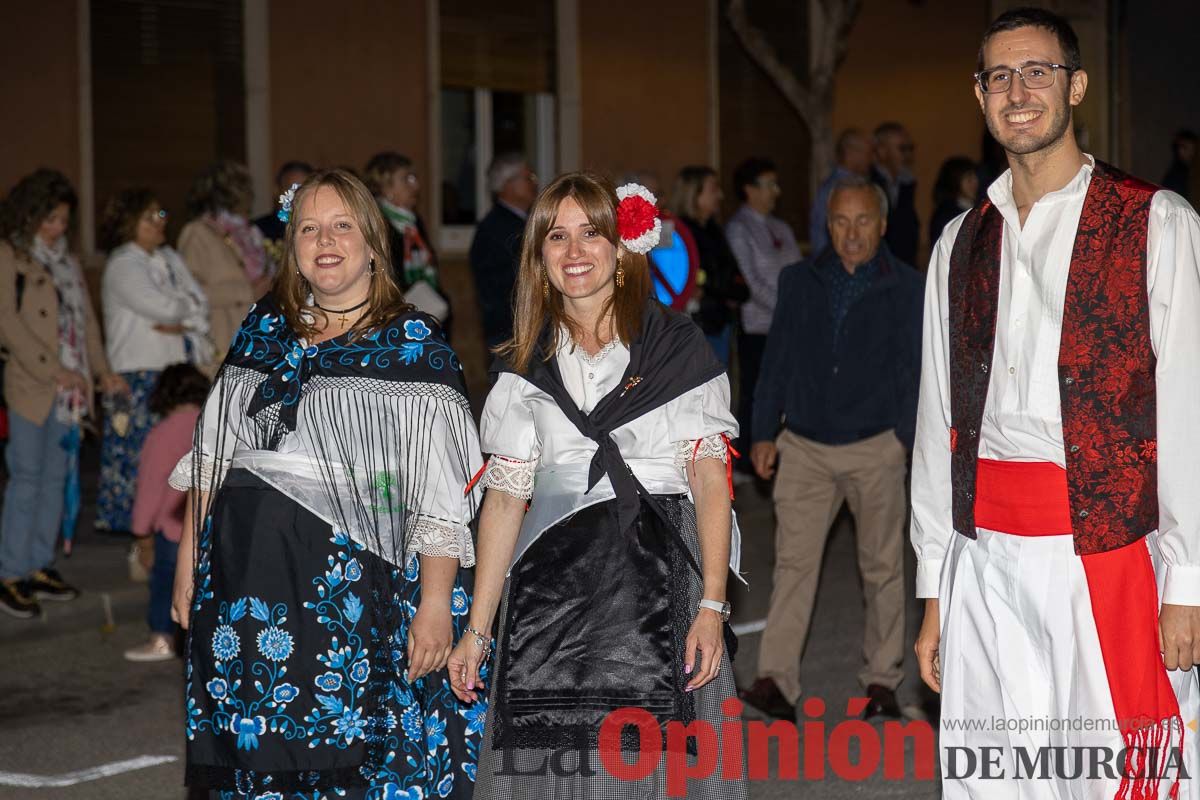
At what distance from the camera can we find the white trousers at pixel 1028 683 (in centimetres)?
372

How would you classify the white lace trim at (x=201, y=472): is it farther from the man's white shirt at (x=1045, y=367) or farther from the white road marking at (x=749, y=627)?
the white road marking at (x=749, y=627)

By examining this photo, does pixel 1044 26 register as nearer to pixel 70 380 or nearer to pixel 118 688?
pixel 118 688

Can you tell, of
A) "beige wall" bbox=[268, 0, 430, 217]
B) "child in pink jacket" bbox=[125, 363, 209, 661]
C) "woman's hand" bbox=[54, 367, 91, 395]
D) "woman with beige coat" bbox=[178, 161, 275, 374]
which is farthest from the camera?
"beige wall" bbox=[268, 0, 430, 217]

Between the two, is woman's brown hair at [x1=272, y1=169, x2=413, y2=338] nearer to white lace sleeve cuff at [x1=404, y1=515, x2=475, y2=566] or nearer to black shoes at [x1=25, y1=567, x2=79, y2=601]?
white lace sleeve cuff at [x1=404, y1=515, x2=475, y2=566]

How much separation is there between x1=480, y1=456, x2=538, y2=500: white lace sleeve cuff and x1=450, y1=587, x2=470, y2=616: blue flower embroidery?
0.37 metres

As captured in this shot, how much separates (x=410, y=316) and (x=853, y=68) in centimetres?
1576

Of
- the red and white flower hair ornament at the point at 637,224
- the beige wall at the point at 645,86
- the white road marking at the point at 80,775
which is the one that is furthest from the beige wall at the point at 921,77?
the red and white flower hair ornament at the point at 637,224

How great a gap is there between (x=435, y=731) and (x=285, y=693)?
44 cm

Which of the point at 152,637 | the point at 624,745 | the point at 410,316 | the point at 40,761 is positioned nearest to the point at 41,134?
the point at 152,637

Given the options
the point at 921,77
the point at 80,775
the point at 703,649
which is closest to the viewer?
the point at 703,649

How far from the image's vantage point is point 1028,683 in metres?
3.81

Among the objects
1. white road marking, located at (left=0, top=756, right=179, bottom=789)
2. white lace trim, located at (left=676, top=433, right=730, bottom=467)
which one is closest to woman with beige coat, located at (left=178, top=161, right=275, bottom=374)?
white road marking, located at (left=0, top=756, right=179, bottom=789)

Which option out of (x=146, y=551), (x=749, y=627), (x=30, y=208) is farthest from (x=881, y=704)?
(x=30, y=208)

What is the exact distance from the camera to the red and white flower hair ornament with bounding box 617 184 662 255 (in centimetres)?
433
